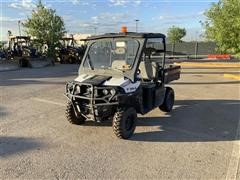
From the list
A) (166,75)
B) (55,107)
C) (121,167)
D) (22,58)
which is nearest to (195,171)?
(121,167)

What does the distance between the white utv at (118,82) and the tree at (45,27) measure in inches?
767

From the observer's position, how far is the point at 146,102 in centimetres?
663

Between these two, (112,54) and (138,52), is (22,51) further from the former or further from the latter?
(138,52)

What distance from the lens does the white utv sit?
575cm

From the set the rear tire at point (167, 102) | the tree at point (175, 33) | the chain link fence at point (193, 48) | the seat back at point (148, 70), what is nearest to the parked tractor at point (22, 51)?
the rear tire at point (167, 102)

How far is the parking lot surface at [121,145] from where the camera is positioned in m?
4.46

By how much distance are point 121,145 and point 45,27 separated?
21.8 meters

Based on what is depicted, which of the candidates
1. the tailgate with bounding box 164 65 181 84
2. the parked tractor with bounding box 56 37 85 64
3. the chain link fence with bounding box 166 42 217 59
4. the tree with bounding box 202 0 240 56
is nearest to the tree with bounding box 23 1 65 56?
the parked tractor with bounding box 56 37 85 64

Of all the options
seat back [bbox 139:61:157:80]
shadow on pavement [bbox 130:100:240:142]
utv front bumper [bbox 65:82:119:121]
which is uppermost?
seat back [bbox 139:61:157:80]

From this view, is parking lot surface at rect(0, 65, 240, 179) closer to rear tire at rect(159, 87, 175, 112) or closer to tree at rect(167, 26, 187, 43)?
rear tire at rect(159, 87, 175, 112)

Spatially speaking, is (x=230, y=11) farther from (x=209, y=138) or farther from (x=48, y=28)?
(x=48, y=28)

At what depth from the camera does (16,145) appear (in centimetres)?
542

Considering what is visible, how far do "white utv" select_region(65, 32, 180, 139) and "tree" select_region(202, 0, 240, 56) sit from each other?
8270mm

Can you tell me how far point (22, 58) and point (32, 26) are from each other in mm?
4877
